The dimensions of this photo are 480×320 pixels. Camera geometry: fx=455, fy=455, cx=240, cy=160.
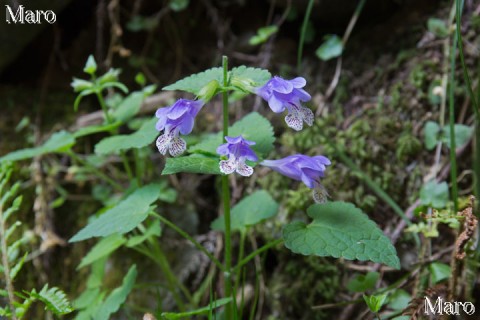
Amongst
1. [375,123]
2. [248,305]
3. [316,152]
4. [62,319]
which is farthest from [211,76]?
[62,319]

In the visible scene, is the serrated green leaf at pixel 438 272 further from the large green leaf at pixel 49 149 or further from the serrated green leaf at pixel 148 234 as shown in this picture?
the large green leaf at pixel 49 149

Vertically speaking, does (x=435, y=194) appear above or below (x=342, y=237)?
below

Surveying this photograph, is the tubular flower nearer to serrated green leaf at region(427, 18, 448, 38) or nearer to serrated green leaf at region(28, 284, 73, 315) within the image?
serrated green leaf at region(28, 284, 73, 315)

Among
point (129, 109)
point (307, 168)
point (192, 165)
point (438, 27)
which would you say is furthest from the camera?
point (438, 27)

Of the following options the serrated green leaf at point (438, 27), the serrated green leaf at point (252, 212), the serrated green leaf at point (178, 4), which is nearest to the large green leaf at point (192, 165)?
the serrated green leaf at point (252, 212)

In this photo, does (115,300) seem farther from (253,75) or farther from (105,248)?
(253,75)

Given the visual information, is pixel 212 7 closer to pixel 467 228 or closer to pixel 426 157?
pixel 426 157

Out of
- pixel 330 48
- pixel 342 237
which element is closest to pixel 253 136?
pixel 342 237
